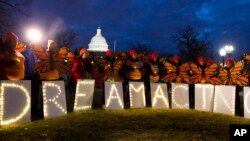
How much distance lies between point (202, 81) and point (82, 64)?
14.0 feet

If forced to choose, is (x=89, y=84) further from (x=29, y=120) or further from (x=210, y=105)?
(x=210, y=105)

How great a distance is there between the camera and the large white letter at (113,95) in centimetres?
1348

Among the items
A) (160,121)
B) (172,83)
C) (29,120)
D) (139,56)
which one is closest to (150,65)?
(139,56)

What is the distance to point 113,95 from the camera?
540 inches

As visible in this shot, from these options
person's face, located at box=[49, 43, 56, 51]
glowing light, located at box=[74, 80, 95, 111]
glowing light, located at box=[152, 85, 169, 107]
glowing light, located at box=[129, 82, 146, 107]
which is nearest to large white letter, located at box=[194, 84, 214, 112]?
glowing light, located at box=[152, 85, 169, 107]

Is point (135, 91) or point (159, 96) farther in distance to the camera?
point (159, 96)

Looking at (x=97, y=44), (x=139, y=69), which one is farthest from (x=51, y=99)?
(x=97, y=44)

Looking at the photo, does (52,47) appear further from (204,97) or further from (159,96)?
(204,97)

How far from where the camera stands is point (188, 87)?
15375 mm

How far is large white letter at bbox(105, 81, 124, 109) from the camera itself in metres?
13.5

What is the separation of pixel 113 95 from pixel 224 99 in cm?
361

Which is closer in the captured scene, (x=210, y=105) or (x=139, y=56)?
(x=210, y=105)

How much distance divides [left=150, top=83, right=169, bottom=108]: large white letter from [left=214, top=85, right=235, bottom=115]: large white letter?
67.7 inches

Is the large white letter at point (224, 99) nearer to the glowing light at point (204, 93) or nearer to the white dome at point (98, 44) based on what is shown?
the glowing light at point (204, 93)
